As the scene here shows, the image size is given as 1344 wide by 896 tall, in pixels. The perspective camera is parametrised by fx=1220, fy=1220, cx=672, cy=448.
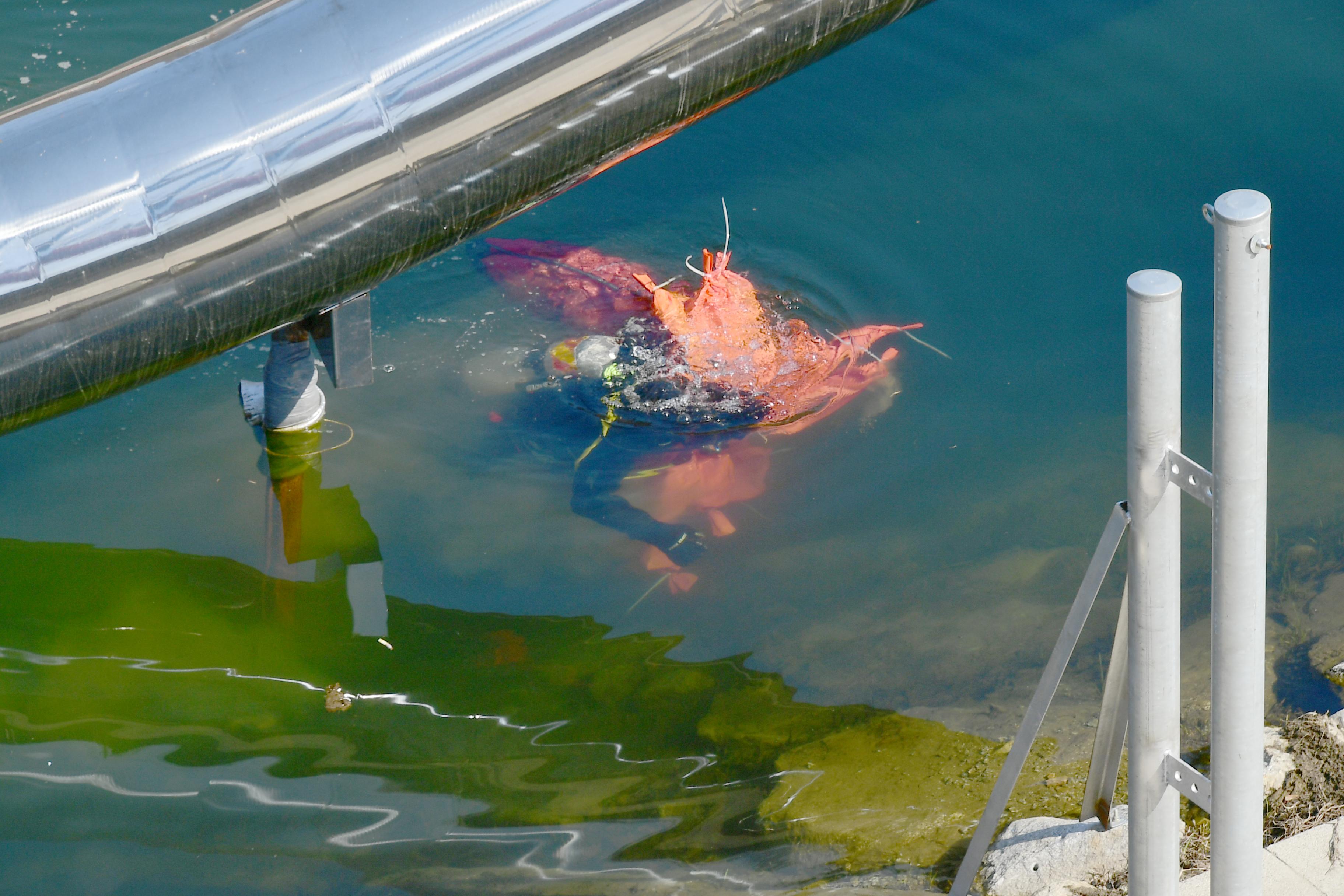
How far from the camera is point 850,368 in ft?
18.7

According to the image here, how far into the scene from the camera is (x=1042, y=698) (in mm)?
3111

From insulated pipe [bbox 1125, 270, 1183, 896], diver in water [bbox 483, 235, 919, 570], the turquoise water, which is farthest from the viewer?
diver in water [bbox 483, 235, 919, 570]

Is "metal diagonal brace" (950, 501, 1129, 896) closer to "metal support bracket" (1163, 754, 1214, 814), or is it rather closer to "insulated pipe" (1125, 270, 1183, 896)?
"insulated pipe" (1125, 270, 1183, 896)

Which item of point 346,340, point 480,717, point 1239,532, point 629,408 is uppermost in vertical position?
point 346,340

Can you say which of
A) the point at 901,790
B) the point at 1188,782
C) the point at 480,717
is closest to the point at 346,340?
the point at 480,717

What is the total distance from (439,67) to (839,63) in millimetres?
4287

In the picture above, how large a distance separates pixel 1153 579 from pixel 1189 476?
27cm

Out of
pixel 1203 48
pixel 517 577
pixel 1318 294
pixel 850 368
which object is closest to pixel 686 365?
pixel 850 368

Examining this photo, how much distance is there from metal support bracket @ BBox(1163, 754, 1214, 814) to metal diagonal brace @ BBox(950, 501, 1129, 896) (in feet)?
1.05

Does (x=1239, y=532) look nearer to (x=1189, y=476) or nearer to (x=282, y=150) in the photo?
(x=1189, y=476)

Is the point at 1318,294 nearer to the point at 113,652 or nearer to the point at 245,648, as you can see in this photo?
the point at 245,648

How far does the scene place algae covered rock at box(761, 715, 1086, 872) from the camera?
3.81 m

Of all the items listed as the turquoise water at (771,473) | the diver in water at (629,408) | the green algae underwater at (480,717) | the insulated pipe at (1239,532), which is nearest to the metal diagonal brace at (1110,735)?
the insulated pipe at (1239,532)

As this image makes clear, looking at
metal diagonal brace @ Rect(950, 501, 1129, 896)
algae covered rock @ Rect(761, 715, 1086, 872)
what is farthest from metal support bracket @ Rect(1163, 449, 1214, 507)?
algae covered rock @ Rect(761, 715, 1086, 872)
